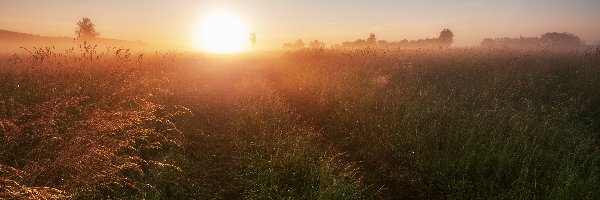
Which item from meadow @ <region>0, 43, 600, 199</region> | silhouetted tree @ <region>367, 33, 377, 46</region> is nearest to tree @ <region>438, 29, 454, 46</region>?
silhouetted tree @ <region>367, 33, 377, 46</region>

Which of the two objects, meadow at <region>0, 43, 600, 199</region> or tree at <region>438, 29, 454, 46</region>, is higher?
tree at <region>438, 29, 454, 46</region>

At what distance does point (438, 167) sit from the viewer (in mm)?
5207

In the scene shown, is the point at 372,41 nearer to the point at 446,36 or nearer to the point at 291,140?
the point at 446,36

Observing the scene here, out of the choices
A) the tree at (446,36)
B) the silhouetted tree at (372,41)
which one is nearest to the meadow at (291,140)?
the silhouetted tree at (372,41)

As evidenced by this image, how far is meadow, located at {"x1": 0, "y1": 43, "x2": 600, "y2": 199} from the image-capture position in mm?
4227

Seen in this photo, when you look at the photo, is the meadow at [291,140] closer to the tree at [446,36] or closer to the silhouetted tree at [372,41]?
the silhouetted tree at [372,41]

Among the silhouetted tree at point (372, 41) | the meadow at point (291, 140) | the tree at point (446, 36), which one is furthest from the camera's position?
the tree at point (446, 36)

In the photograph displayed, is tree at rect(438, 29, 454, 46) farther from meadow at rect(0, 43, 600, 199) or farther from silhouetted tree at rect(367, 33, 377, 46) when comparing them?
meadow at rect(0, 43, 600, 199)

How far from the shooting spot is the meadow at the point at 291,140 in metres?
4.23

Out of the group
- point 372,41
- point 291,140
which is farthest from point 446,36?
point 291,140

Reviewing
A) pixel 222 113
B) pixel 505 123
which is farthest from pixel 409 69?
pixel 222 113

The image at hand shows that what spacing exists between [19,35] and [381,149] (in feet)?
344

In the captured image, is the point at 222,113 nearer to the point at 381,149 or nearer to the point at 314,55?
the point at 381,149

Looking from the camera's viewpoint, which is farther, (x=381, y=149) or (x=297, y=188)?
(x=381, y=149)
